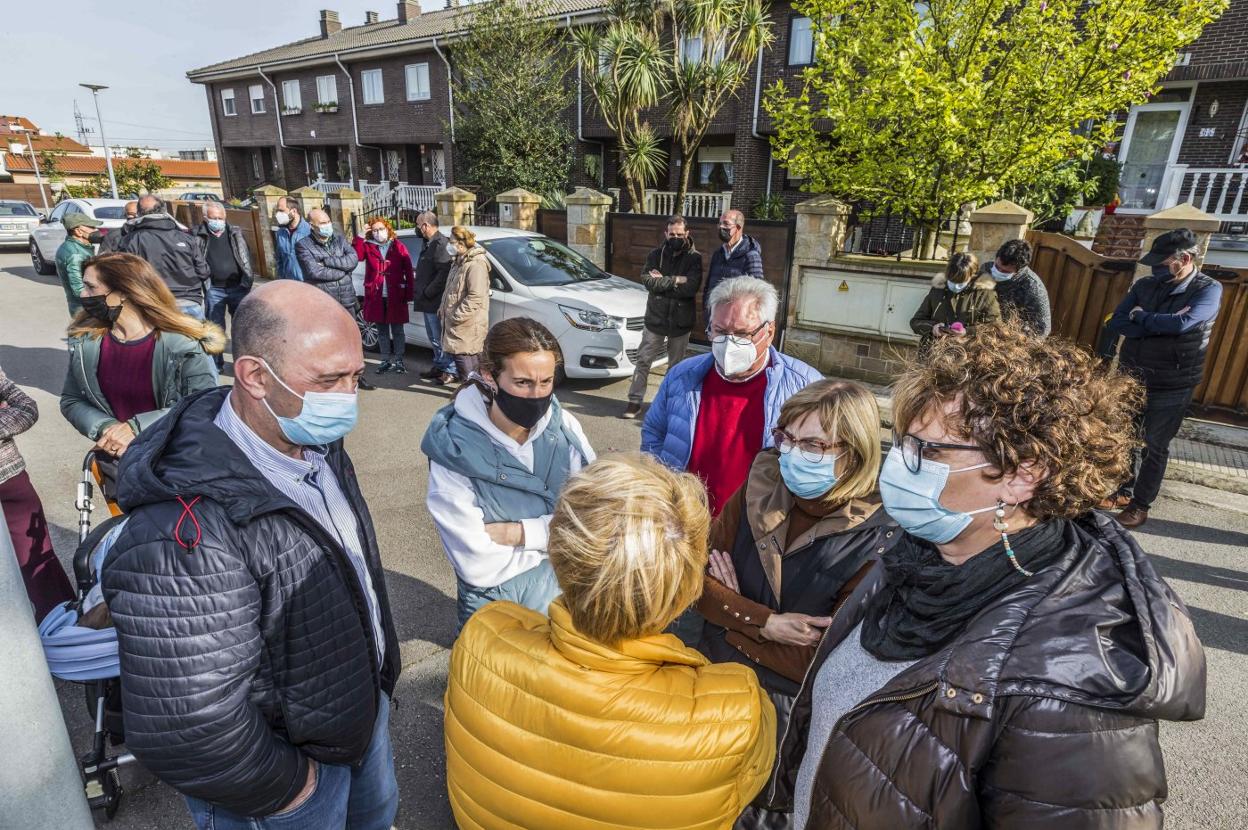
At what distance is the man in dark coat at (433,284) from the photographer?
751 cm

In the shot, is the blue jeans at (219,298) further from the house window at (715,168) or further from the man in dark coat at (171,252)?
the house window at (715,168)

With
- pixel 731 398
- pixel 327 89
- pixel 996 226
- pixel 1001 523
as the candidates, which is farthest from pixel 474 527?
pixel 327 89

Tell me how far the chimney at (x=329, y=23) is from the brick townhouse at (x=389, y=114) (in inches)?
1.7

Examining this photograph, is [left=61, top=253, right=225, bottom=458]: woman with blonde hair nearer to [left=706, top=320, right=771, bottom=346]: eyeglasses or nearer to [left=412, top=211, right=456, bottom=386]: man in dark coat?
[left=706, top=320, right=771, bottom=346]: eyeglasses

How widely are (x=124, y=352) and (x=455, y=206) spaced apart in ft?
31.6

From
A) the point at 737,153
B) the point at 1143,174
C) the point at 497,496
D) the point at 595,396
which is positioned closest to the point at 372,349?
the point at 595,396

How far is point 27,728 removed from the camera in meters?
1.35

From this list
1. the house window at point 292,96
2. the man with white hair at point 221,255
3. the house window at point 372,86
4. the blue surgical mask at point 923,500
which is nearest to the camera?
the blue surgical mask at point 923,500

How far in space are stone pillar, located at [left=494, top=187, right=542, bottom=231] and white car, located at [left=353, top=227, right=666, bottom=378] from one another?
285 centimetres

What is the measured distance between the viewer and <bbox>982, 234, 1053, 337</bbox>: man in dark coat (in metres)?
5.29

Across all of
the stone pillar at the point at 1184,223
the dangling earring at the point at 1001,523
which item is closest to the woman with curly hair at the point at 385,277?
the dangling earring at the point at 1001,523

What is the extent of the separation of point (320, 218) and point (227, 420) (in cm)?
641

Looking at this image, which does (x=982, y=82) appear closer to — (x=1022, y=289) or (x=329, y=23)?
(x=1022, y=289)

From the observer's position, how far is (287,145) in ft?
91.0
